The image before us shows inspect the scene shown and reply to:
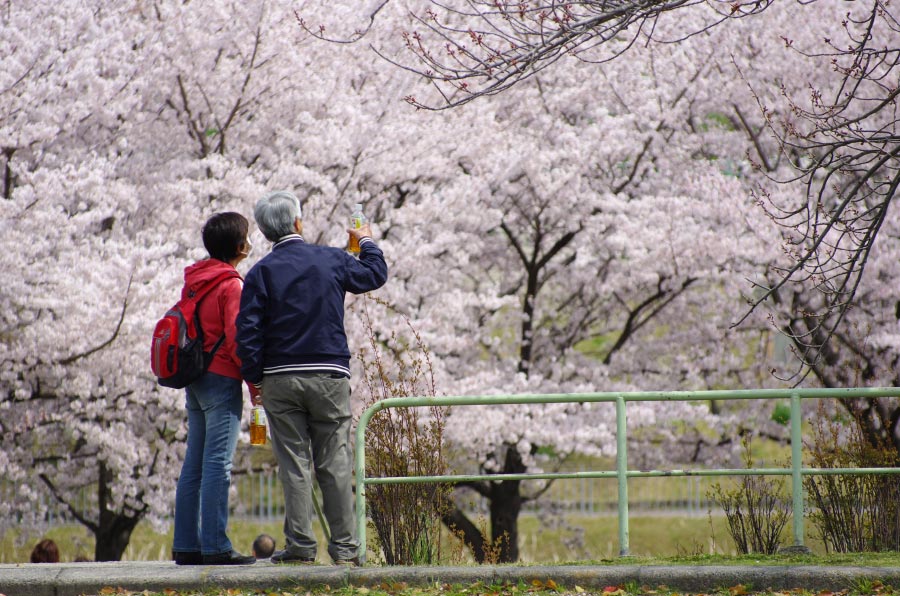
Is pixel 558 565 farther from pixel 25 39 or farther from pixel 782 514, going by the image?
pixel 25 39

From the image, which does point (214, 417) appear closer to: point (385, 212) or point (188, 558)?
point (188, 558)

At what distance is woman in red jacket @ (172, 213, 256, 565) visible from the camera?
5.18 m

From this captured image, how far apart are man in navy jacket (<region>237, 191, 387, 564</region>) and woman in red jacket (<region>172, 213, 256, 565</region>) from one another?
182 millimetres

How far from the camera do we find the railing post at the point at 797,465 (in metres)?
5.48

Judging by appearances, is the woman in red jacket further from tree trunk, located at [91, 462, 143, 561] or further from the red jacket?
tree trunk, located at [91, 462, 143, 561]

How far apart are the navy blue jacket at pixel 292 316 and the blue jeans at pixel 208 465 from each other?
0.22 m

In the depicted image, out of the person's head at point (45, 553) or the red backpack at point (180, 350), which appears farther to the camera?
the person's head at point (45, 553)

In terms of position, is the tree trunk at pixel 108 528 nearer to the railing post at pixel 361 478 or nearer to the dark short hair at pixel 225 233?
the railing post at pixel 361 478

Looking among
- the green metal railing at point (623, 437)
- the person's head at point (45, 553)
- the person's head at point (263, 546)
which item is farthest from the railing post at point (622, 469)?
the person's head at point (45, 553)

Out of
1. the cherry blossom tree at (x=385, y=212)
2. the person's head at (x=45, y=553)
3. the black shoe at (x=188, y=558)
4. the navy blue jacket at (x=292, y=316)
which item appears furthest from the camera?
the person's head at (x=45, y=553)

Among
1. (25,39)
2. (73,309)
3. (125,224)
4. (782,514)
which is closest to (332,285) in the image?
(782,514)

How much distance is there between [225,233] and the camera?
5.33 metres

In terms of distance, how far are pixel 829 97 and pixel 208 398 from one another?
1047 cm

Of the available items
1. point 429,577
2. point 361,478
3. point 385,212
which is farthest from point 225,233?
point 385,212
